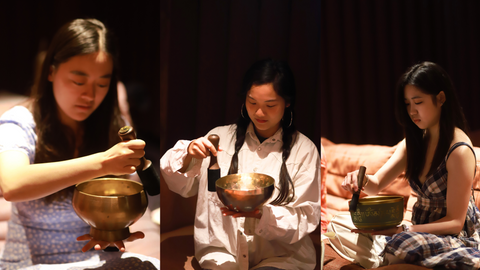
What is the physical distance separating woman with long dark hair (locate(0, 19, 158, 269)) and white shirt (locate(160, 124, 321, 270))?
24 centimetres

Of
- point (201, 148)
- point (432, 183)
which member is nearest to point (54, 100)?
point (201, 148)

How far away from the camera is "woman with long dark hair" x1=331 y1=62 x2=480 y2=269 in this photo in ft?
5.22

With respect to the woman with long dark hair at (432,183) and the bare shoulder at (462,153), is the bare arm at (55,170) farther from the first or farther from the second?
the bare shoulder at (462,153)

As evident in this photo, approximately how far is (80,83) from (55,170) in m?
0.34

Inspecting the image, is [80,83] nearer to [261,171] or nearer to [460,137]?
[261,171]

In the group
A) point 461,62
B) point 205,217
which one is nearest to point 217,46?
point 205,217

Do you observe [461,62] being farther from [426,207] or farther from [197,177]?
[197,177]

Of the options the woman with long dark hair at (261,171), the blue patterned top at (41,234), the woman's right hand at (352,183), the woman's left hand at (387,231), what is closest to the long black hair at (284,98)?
the woman with long dark hair at (261,171)

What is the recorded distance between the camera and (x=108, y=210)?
1.39 meters

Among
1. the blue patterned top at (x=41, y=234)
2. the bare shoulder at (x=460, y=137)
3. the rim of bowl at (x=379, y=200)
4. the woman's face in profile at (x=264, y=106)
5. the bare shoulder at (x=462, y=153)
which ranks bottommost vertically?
the blue patterned top at (x=41, y=234)

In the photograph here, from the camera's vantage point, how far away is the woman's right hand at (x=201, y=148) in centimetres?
127

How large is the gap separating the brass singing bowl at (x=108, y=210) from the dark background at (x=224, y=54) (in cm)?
28

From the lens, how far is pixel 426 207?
1.78 m

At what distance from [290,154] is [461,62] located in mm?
1318
